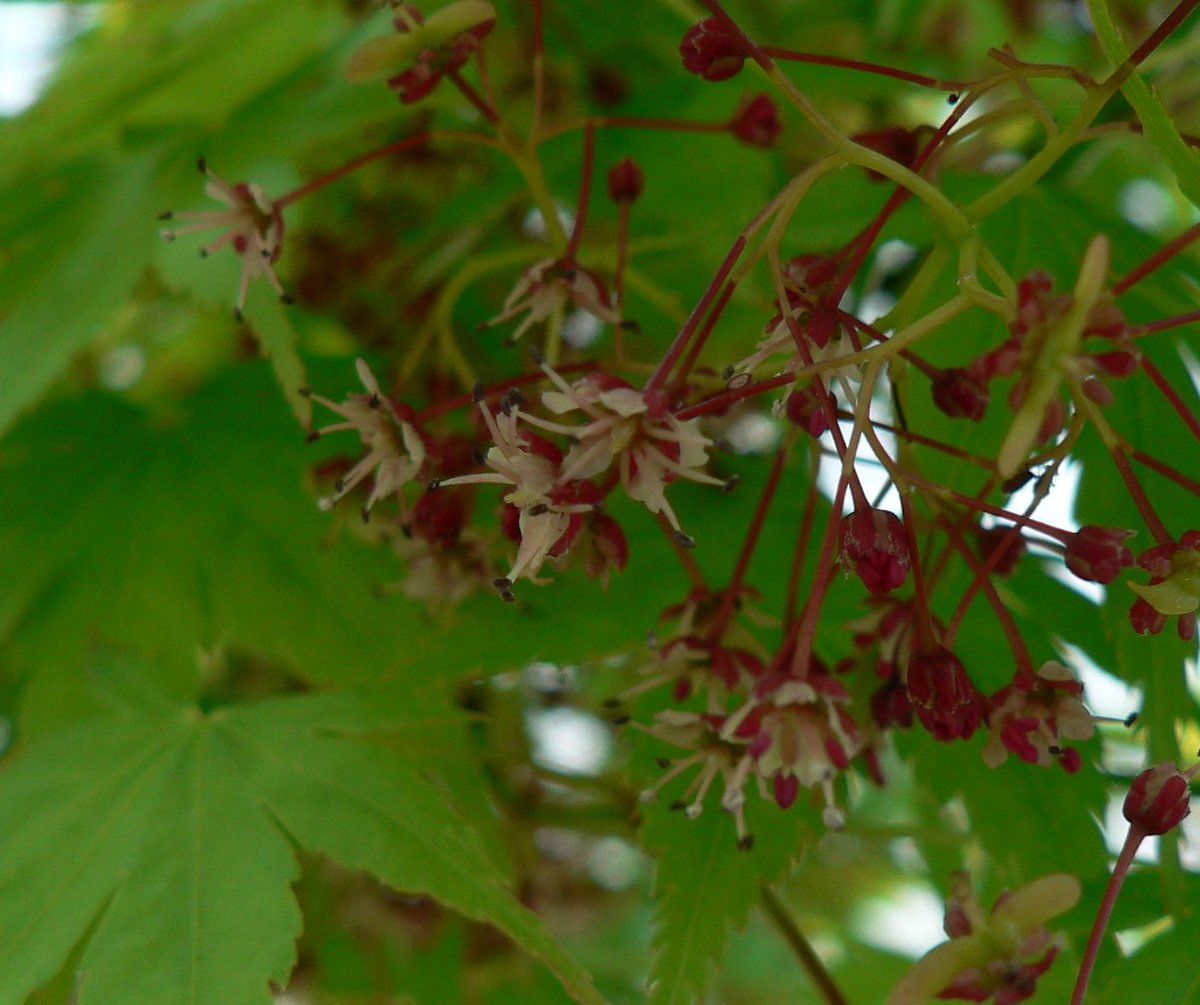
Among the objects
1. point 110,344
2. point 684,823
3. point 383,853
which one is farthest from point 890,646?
point 110,344

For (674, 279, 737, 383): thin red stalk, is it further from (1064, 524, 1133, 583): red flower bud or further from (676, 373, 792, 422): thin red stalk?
(1064, 524, 1133, 583): red flower bud

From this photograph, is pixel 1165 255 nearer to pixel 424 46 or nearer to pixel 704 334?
pixel 704 334

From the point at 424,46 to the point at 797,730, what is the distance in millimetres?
377

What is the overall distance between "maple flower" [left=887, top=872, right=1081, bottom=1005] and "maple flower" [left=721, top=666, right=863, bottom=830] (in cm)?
8

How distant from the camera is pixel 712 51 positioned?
0.58 meters

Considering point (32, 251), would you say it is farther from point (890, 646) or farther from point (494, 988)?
point (494, 988)

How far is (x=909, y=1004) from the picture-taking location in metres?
0.48

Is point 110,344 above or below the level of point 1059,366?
above

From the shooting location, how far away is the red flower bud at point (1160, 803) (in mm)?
525

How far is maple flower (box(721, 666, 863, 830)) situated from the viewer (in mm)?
527

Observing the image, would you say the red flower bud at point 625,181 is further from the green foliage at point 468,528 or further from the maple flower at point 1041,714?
the maple flower at point 1041,714

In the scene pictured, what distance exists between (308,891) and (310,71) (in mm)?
671

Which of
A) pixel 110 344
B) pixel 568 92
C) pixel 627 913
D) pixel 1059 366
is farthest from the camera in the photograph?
pixel 627 913

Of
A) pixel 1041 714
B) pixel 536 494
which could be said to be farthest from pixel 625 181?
pixel 1041 714
